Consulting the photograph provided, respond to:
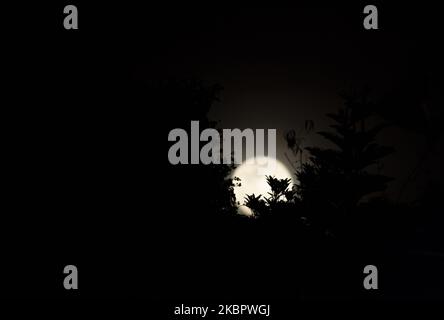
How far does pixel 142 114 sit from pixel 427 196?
414 cm

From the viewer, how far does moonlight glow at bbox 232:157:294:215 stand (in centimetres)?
493

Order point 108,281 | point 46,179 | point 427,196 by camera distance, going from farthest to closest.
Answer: point 427,196 < point 46,179 < point 108,281

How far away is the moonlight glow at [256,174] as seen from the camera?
16.2 feet

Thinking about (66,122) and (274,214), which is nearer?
(274,214)

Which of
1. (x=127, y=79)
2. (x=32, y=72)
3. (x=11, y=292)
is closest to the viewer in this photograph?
(x=11, y=292)

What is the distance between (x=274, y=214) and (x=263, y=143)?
2.66 ft

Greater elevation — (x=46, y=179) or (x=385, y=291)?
(x=46, y=179)

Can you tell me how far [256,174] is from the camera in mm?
5328

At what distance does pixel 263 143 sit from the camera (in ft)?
14.8

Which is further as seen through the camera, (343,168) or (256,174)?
(256,174)
